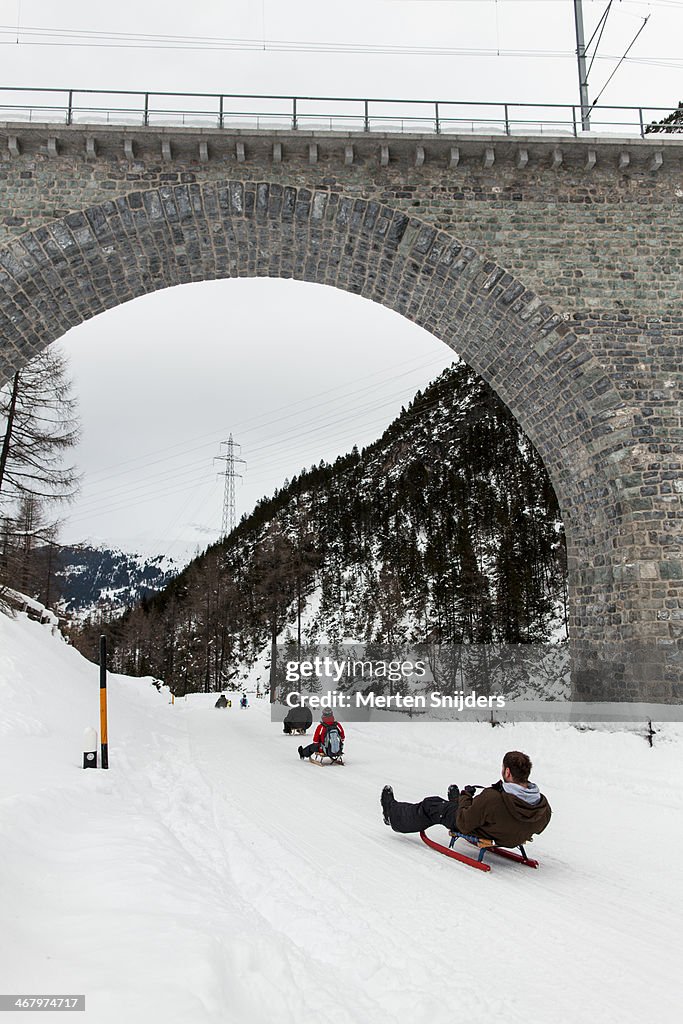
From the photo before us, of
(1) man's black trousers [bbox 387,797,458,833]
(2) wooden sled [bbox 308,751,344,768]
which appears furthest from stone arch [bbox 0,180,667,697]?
(1) man's black trousers [bbox 387,797,458,833]

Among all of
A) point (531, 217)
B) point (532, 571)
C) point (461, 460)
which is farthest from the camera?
point (461, 460)

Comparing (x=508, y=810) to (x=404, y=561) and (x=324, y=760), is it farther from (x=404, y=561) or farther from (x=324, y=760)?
(x=404, y=561)

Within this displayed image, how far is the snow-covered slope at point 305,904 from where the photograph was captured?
2.62 meters

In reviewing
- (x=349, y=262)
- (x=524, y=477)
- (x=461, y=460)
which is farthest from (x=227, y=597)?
(x=349, y=262)

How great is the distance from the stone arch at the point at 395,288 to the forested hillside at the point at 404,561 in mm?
7810

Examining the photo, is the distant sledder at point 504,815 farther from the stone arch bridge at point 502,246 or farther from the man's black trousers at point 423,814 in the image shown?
the stone arch bridge at point 502,246

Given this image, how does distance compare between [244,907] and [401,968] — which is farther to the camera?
[244,907]

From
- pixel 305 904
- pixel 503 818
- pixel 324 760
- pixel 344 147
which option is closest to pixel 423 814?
pixel 503 818

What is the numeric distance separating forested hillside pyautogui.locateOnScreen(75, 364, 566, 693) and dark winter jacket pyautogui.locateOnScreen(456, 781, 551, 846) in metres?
18.5

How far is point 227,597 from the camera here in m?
50.2

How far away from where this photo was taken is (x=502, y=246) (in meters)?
15.4

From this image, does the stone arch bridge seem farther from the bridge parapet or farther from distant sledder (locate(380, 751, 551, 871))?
distant sledder (locate(380, 751, 551, 871))

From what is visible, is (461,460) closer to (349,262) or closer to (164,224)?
(349,262)

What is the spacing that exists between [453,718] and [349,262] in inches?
464
